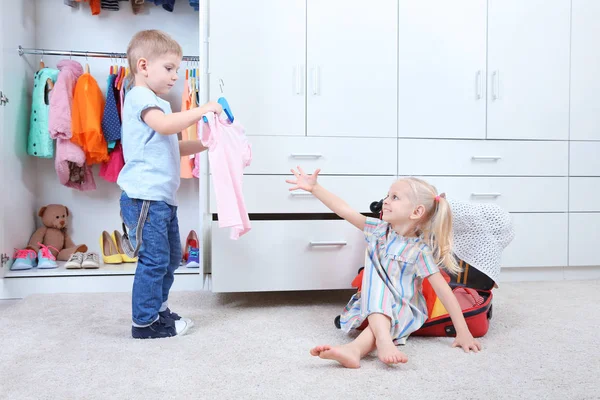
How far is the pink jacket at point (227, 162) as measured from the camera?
158cm

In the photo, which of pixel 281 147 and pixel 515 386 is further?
pixel 281 147

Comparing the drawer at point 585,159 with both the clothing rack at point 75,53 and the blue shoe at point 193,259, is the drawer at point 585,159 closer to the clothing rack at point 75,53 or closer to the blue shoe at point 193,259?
the blue shoe at point 193,259

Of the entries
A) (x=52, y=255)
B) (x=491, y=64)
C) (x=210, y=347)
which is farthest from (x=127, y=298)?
(x=491, y=64)

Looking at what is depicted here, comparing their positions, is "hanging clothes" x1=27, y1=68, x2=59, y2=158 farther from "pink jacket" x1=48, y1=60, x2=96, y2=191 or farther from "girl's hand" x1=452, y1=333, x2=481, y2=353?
"girl's hand" x1=452, y1=333, x2=481, y2=353

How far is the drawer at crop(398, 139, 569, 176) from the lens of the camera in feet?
6.84

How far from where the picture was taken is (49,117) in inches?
92.9

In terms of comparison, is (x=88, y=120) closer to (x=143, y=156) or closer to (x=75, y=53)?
(x=75, y=53)

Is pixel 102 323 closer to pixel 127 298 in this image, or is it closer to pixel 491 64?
pixel 127 298

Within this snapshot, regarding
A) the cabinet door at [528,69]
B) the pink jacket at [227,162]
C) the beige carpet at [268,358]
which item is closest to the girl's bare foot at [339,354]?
the beige carpet at [268,358]

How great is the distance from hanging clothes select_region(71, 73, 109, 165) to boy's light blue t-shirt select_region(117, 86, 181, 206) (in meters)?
0.92

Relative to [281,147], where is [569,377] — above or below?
below

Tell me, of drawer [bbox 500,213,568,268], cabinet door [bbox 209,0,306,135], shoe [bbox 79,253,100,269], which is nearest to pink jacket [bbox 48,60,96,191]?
shoe [bbox 79,253,100,269]

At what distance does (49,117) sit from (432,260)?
6.15ft

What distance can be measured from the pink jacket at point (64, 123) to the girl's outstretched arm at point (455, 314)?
1.80 metres
